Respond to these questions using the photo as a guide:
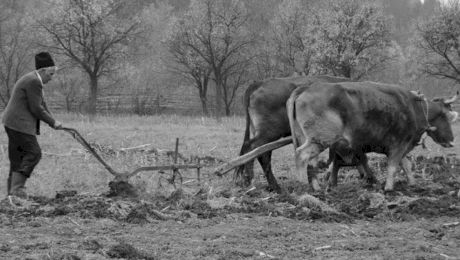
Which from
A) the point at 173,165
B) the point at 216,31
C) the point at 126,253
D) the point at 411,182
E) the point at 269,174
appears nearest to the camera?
the point at 126,253

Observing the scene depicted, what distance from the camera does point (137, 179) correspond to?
11.7 m

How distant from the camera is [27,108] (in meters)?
9.84

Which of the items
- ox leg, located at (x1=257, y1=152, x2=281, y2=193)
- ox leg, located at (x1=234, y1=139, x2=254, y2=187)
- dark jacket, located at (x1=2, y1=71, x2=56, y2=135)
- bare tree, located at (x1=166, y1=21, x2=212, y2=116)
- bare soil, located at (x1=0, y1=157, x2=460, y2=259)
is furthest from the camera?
bare tree, located at (x1=166, y1=21, x2=212, y2=116)

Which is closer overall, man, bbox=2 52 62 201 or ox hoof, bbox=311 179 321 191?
man, bbox=2 52 62 201

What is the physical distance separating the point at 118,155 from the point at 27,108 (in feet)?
18.8

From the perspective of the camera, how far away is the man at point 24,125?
9.68 metres

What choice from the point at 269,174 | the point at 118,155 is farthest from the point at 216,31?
the point at 269,174

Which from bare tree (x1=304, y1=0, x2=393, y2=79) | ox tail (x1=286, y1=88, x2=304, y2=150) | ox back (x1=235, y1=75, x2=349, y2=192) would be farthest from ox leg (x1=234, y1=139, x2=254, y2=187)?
bare tree (x1=304, y1=0, x2=393, y2=79)

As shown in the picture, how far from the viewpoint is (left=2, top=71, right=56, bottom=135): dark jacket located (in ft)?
31.9

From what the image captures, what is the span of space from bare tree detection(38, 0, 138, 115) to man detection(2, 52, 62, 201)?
34153mm

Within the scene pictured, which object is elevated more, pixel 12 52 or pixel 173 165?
pixel 12 52

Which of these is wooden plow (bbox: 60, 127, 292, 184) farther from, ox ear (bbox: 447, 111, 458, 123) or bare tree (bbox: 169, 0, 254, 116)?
bare tree (bbox: 169, 0, 254, 116)

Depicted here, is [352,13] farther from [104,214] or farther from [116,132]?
[104,214]

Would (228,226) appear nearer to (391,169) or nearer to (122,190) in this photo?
(122,190)
